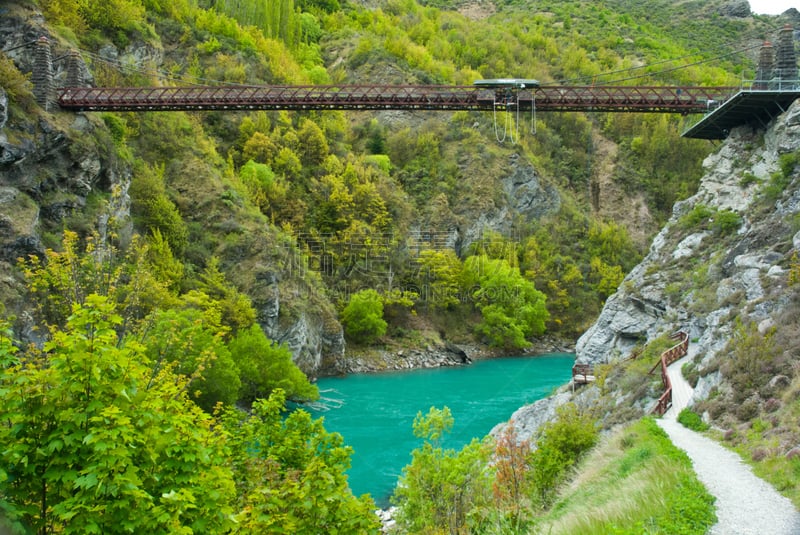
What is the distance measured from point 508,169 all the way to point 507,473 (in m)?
50.8

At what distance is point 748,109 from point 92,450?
28544 millimetres

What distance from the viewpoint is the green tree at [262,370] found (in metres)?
26.2

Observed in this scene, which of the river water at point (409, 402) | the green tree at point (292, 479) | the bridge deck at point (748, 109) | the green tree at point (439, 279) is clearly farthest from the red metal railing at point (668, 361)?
the green tree at point (439, 279)

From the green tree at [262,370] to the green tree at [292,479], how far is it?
1802cm

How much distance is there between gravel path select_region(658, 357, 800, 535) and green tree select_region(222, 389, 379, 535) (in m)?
3.99

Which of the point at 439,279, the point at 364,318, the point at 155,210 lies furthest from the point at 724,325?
the point at 439,279

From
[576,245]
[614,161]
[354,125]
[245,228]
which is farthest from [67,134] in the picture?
[614,161]

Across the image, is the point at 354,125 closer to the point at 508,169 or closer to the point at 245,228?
the point at 508,169

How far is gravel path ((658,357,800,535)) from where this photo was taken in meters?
6.07

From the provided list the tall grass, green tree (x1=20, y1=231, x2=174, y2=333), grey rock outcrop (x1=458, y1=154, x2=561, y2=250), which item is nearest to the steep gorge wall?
the tall grass

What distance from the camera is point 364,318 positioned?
42.6 metres

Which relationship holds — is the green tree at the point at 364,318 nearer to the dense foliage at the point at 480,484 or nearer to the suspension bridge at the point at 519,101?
the suspension bridge at the point at 519,101

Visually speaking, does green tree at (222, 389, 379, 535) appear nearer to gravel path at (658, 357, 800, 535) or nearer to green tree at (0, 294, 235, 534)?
green tree at (0, 294, 235, 534)

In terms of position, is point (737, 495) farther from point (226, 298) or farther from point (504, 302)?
point (504, 302)
